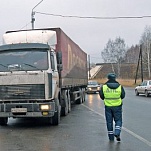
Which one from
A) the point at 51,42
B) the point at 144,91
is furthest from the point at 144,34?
the point at 51,42

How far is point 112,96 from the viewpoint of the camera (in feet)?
29.6

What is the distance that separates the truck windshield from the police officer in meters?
2.97

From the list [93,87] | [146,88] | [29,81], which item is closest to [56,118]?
[29,81]

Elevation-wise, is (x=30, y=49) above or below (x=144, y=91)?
above

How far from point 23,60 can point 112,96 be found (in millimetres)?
3823

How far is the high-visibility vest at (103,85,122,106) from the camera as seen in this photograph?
9.02 meters

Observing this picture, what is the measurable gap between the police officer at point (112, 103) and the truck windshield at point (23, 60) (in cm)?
297

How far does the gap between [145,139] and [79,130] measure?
2437 mm

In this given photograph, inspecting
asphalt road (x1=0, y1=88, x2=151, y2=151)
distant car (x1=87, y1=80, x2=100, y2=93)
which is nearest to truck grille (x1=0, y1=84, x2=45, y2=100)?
asphalt road (x1=0, y1=88, x2=151, y2=151)

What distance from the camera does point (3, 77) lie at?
11.1 m

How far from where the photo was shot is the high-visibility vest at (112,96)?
902 cm

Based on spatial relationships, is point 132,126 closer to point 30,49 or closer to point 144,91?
point 30,49

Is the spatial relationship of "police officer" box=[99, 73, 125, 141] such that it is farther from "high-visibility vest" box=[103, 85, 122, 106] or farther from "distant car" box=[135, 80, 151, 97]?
"distant car" box=[135, 80, 151, 97]

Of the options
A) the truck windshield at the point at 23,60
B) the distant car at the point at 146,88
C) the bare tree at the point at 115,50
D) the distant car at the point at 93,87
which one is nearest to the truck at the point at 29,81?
the truck windshield at the point at 23,60
